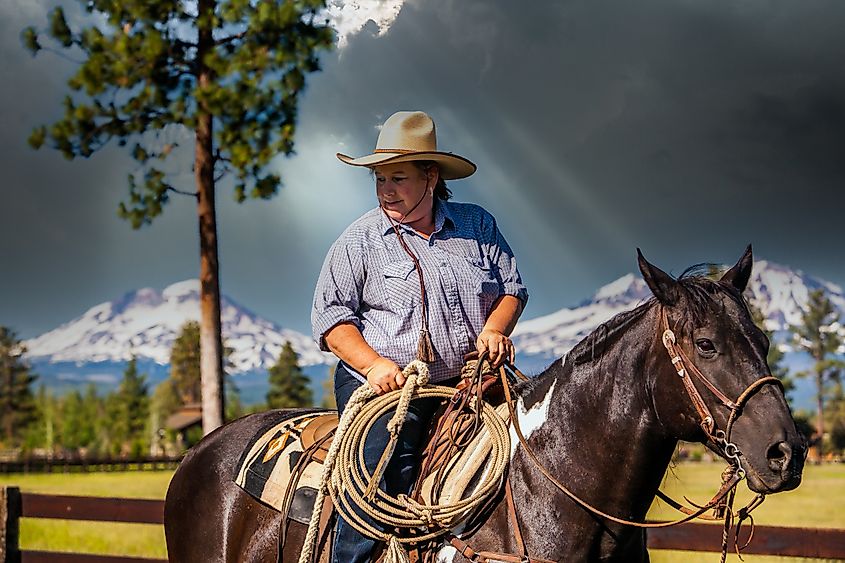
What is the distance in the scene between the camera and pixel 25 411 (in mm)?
61688

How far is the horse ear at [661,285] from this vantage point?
2.81m

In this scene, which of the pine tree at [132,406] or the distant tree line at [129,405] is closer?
the distant tree line at [129,405]

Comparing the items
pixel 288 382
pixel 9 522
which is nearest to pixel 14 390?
pixel 288 382

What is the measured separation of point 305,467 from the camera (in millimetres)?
3824

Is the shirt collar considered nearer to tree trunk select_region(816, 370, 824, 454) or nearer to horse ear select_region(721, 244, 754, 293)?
horse ear select_region(721, 244, 754, 293)

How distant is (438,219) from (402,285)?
0.38 metres

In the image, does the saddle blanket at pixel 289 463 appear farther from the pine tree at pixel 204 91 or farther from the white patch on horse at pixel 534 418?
the pine tree at pixel 204 91

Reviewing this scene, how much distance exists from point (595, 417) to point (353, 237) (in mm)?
1217

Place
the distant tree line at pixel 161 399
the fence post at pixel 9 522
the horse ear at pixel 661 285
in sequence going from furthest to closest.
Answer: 1. the distant tree line at pixel 161 399
2. the fence post at pixel 9 522
3. the horse ear at pixel 661 285

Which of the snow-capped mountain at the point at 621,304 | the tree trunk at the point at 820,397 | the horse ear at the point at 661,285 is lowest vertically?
the horse ear at the point at 661,285

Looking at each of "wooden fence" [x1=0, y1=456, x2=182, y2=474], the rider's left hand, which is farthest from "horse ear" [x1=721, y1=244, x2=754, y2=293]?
"wooden fence" [x1=0, y1=456, x2=182, y2=474]

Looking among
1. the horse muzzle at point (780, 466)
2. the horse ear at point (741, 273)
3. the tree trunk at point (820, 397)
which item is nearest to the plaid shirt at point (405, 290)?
the horse ear at point (741, 273)

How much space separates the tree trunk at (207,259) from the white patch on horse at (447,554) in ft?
24.2

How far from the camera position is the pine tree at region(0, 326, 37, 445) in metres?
60.5
